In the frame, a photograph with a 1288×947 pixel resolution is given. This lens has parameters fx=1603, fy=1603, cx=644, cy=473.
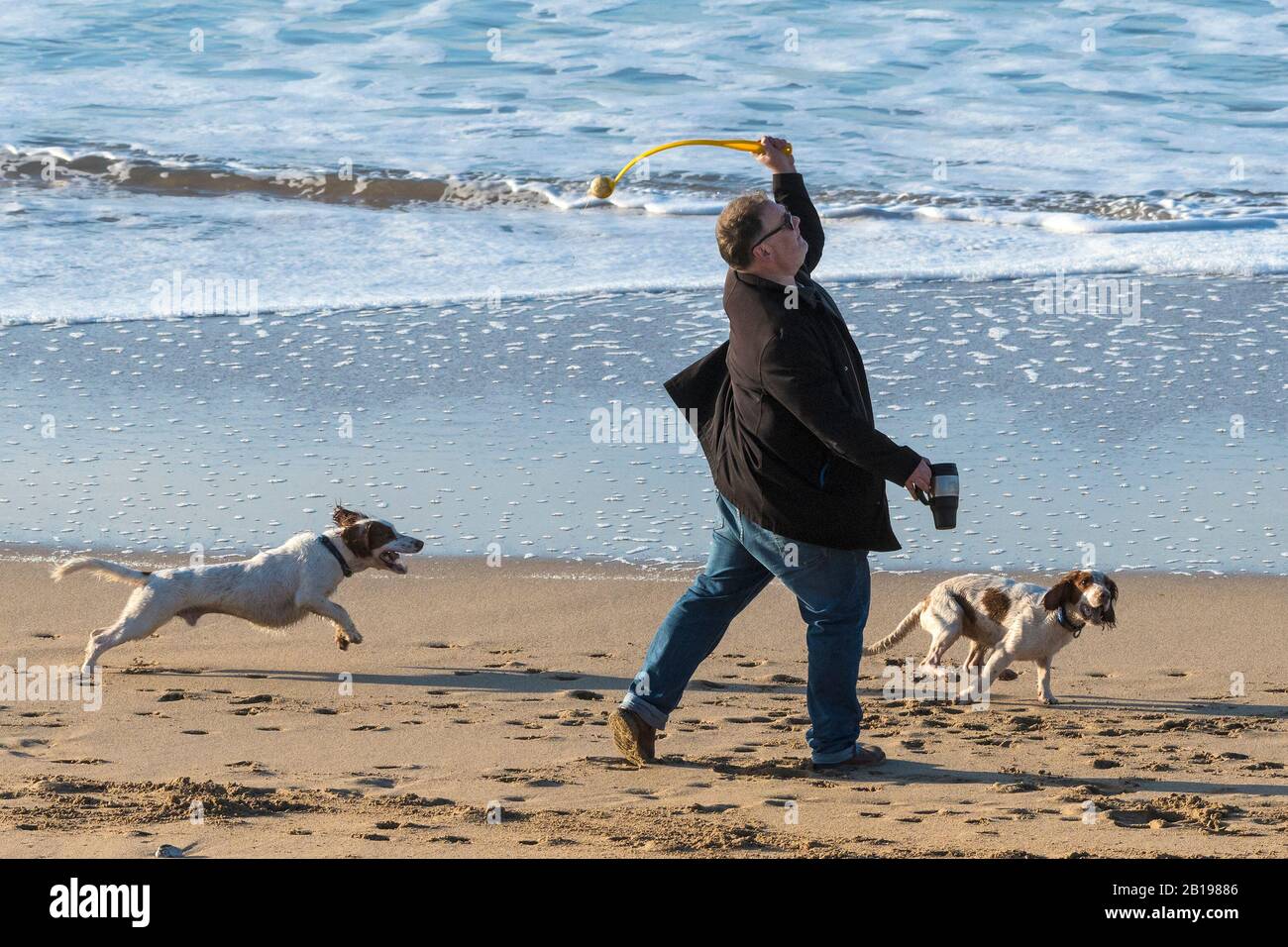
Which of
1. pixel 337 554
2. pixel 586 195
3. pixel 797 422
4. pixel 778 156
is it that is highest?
pixel 586 195

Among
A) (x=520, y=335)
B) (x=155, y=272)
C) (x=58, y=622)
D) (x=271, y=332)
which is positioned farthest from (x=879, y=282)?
(x=58, y=622)

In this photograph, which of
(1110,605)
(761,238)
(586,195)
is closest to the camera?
(761,238)

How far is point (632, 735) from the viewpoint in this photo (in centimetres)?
463

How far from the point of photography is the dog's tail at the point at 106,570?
225 inches

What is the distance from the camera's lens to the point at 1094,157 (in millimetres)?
16859

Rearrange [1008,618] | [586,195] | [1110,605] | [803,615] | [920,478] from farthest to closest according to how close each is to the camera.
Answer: [586,195] → [1008,618] → [1110,605] → [803,615] → [920,478]

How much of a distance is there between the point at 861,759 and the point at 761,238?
1535 mm

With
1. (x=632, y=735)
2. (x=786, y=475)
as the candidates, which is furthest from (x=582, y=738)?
(x=786, y=475)

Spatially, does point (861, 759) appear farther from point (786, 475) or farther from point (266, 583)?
point (266, 583)

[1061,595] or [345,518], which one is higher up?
[345,518]

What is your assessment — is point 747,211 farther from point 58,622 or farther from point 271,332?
point 271,332

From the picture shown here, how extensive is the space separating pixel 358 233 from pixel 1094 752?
33.5 feet

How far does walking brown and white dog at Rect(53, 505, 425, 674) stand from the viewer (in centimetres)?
564

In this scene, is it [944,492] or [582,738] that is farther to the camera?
[582,738]
